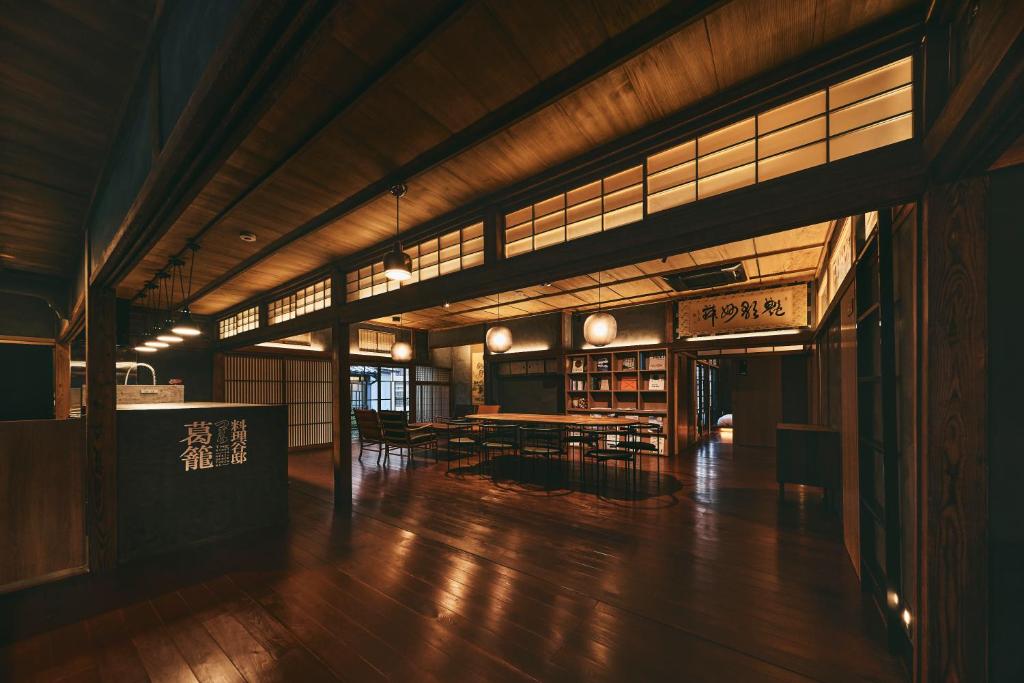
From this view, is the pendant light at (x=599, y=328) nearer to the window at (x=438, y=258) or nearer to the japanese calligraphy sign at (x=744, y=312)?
the window at (x=438, y=258)

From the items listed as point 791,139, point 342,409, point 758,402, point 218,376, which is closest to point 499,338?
point 342,409

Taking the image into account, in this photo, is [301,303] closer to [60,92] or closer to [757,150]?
[60,92]

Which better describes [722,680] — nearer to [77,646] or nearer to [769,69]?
[769,69]

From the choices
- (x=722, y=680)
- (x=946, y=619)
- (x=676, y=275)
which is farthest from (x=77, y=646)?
(x=676, y=275)

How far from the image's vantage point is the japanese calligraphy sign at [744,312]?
6.09 m

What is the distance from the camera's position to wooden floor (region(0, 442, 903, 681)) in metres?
1.97

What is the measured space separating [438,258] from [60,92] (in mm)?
2683

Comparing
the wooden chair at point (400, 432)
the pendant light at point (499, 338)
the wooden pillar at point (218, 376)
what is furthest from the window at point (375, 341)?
the pendant light at point (499, 338)

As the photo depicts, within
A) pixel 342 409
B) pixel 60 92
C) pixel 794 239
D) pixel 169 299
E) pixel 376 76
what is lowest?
pixel 342 409

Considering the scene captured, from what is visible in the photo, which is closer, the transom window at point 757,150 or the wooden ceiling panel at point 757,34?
the wooden ceiling panel at point 757,34

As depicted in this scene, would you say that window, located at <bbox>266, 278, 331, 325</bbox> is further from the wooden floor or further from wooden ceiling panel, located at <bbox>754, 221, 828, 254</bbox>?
wooden ceiling panel, located at <bbox>754, 221, 828, 254</bbox>

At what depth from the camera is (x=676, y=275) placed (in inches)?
230

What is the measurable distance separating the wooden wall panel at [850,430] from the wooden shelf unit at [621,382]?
426 cm

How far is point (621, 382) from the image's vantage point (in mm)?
8297
